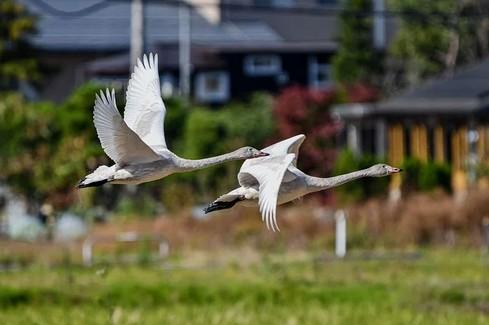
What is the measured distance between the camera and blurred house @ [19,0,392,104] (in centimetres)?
5122

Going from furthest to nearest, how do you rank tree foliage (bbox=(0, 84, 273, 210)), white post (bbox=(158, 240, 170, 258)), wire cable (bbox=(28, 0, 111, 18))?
wire cable (bbox=(28, 0, 111, 18)), tree foliage (bbox=(0, 84, 273, 210)), white post (bbox=(158, 240, 170, 258))

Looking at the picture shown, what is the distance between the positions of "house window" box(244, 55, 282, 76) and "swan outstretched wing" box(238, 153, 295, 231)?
147ft

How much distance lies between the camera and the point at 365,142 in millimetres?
37844

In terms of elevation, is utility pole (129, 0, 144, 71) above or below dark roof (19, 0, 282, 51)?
above

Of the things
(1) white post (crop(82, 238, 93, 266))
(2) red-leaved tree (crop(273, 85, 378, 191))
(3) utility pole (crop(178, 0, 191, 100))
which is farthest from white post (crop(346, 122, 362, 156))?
(1) white post (crop(82, 238, 93, 266))

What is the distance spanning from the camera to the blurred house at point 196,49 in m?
51.2

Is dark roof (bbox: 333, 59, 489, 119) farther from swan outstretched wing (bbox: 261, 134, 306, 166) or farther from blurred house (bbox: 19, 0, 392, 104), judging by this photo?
swan outstretched wing (bbox: 261, 134, 306, 166)

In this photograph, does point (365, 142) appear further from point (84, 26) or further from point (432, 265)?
point (84, 26)

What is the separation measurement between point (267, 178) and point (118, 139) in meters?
0.86

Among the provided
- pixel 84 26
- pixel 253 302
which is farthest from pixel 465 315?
pixel 84 26

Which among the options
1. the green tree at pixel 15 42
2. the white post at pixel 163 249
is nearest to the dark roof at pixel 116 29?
the green tree at pixel 15 42

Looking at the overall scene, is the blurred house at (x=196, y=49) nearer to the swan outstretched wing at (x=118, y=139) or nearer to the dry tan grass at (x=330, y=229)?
the dry tan grass at (x=330, y=229)

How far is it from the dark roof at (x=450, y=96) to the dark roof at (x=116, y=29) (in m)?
18.4

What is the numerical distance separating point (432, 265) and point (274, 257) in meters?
2.31
